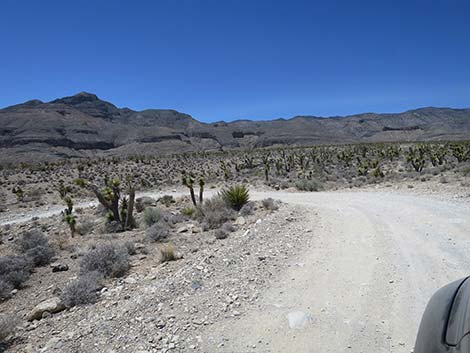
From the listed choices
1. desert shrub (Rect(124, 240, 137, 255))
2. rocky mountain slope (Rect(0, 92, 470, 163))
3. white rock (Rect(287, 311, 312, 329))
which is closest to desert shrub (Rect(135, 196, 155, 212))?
desert shrub (Rect(124, 240, 137, 255))

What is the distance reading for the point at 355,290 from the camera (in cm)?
500

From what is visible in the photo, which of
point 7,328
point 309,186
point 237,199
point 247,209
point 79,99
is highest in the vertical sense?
point 79,99

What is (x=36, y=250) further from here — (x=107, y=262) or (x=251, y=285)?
(x=251, y=285)

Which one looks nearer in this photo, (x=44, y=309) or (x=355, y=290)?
(x=355, y=290)

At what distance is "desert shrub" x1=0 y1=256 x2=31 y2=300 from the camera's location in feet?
21.6

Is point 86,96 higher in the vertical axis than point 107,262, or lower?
higher

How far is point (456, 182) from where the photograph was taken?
1619cm

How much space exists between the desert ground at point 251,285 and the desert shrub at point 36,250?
0.03 metres

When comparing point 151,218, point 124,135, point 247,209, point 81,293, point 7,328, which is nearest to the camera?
point 7,328

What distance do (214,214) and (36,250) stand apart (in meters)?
5.37

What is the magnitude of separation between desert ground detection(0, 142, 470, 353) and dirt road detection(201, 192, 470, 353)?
21mm

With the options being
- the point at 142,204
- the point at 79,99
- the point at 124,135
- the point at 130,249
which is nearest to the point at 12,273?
the point at 130,249

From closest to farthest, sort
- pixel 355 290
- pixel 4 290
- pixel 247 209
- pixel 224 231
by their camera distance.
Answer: pixel 355 290 → pixel 4 290 → pixel 224 231 → pixel 247 209

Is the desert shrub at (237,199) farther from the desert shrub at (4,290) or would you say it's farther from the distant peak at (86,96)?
the distant peak at (86,96)
